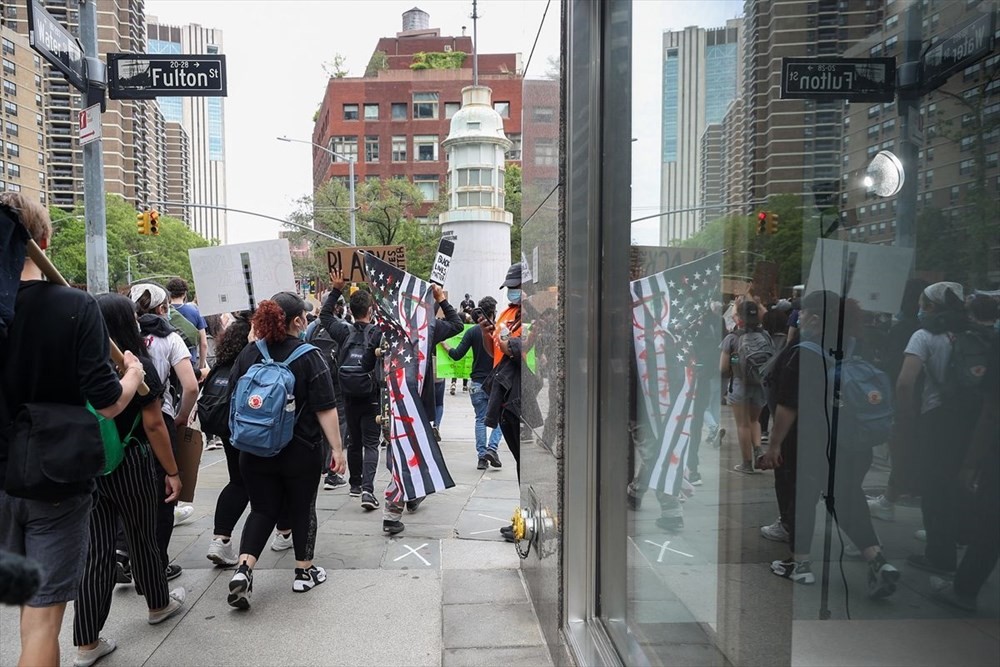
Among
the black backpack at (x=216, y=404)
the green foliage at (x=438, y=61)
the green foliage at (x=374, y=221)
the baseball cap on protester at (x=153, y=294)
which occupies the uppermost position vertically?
the green foliage at (x=438, y=61)

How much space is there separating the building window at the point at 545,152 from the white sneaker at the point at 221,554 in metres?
3.18

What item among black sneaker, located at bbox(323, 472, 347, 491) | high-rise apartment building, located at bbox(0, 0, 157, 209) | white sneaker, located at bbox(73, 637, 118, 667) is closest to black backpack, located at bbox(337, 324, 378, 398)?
black sneaker, located at bbox(323, 472, 347, 491)

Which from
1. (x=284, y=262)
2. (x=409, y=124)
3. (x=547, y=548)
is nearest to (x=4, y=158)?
(x=409, y=124)

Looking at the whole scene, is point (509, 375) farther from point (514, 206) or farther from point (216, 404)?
point (514, 206)

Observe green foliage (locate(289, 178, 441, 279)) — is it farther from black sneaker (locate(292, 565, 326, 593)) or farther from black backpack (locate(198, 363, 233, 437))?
black sneaker (locate(292, 565, 326, 593))

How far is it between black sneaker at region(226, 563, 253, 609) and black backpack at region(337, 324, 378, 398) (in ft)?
8.33

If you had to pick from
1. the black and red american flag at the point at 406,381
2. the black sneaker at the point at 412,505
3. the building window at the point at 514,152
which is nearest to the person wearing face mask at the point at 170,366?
the black and red american flag at the point at 406,381

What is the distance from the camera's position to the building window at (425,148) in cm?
7506

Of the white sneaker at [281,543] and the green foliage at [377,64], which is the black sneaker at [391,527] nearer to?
the white sneaker at [281,543]

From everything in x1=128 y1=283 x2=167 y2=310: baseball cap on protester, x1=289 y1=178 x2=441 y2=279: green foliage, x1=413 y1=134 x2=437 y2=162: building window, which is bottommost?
x1=128 y1=283 x2=167 y2=310: baseball cap on protester

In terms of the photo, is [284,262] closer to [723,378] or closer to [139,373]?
[139,373]

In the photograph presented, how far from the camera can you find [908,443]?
2143mm

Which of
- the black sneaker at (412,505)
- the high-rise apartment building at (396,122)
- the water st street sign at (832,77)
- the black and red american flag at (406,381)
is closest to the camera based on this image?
the water st street sign at (832,77)

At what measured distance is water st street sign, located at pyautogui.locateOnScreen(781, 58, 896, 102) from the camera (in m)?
1.92
